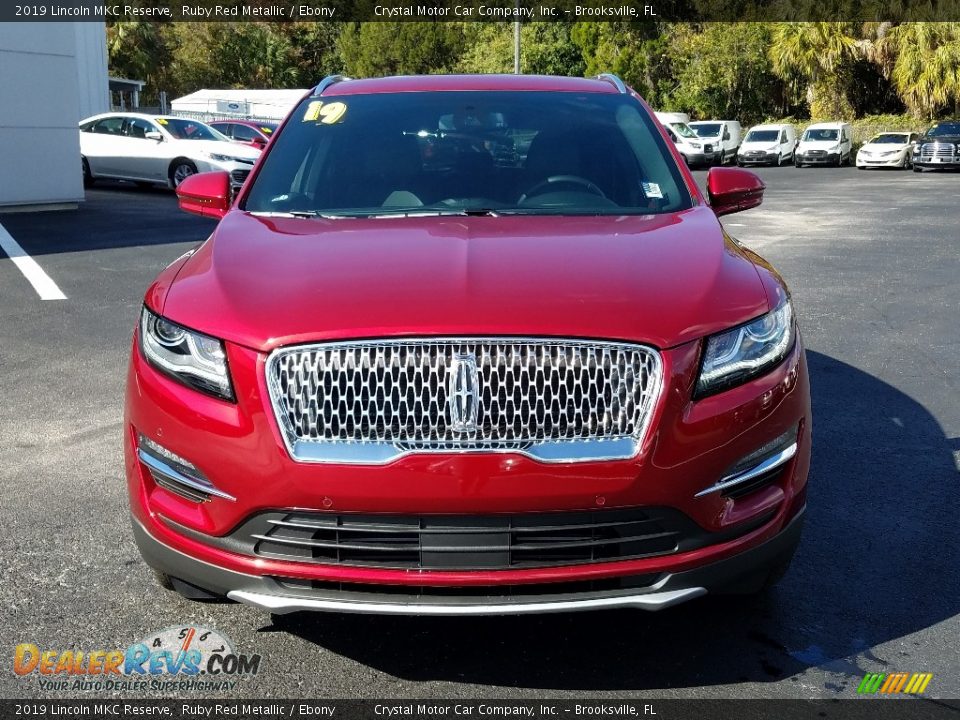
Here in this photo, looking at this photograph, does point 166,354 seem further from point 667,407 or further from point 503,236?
point 667,407

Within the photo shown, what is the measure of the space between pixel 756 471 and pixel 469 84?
2547 millimetres

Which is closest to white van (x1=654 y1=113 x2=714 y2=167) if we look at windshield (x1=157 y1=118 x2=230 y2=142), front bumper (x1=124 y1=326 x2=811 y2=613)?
windshield (x1=157 y1=118 x2=230 y2=142)

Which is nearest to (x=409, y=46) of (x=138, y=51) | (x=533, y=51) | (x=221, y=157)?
(x=533, y=51)

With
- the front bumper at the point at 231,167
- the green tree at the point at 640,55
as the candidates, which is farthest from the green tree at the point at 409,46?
the front bumper at the point at 231,167

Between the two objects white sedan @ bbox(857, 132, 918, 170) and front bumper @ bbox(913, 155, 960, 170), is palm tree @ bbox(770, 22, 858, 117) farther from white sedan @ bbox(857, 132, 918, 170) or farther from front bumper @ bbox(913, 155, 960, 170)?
front bumper @ bbox(913, 155, 960, 170)

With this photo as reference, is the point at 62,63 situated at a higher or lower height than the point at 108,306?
higher

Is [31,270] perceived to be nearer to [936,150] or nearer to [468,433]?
[468,433]

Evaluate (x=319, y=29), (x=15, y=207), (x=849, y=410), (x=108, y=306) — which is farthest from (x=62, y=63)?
(x=319, y=29)

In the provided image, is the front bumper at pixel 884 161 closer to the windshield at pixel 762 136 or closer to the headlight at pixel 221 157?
the windshield at pixel 762 136

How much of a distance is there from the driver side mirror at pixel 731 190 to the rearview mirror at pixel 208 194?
6.46 feet

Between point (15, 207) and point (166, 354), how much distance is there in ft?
49.3

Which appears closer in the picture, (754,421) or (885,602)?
(754,421)

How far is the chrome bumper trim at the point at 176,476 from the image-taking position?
2.92 metres

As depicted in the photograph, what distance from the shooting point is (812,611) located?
3557mm
